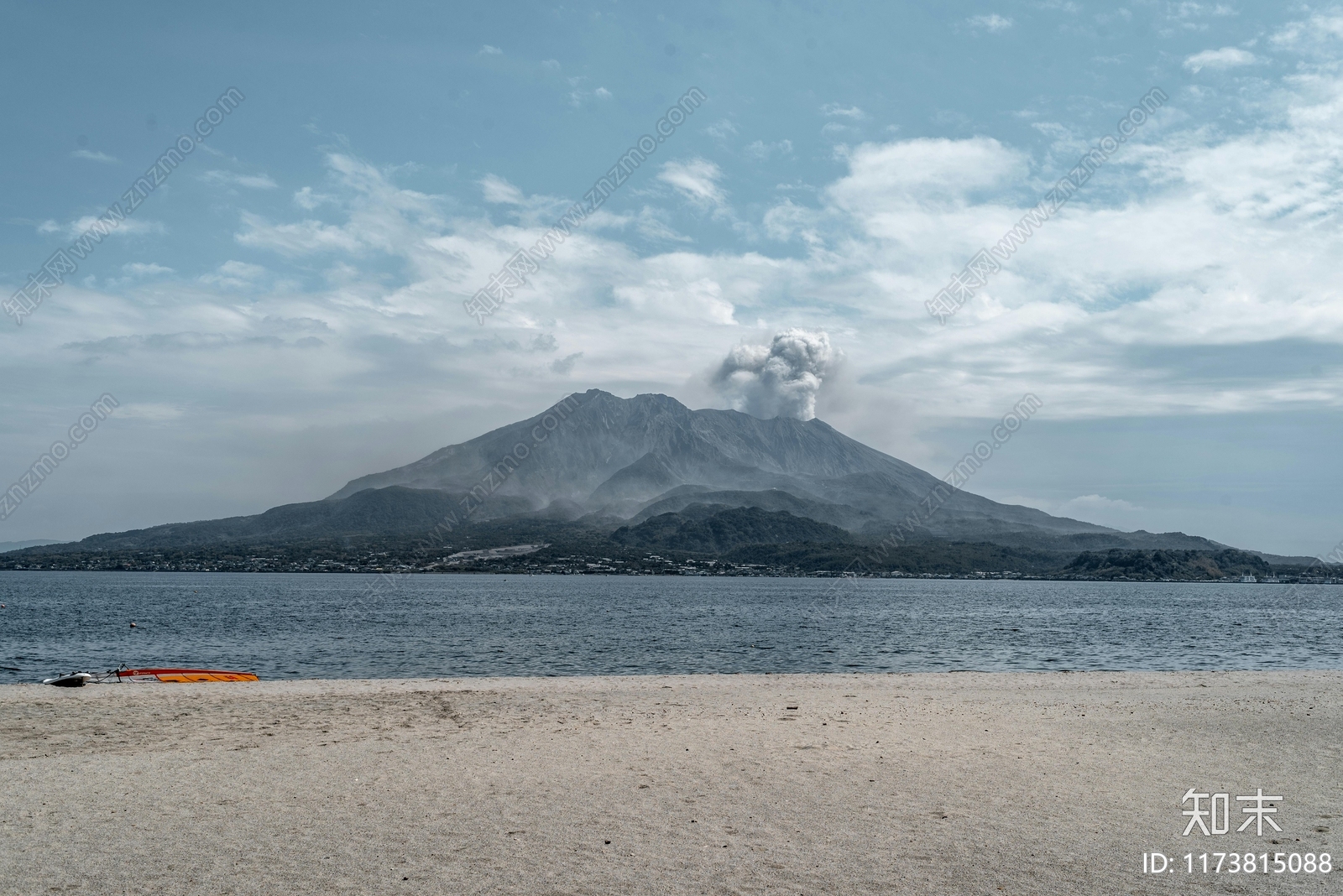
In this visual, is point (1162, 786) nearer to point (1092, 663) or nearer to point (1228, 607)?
point (1092, 663)

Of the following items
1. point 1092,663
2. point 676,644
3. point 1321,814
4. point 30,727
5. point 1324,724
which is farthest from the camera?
point 676,644

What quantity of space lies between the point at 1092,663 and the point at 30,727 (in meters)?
43.3

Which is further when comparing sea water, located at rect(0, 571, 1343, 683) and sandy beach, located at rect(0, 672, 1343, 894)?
sea water, located at rect(0, 571, 1343, 683)

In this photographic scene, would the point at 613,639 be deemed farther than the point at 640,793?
Yes

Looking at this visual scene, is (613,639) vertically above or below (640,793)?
below

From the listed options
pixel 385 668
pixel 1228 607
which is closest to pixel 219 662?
pixel 385 668

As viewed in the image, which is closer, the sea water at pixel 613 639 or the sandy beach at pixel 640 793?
the sandy beach at pixel 640 793

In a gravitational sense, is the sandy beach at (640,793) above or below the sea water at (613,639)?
above

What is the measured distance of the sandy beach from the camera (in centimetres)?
988

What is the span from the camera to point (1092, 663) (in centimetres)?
4381

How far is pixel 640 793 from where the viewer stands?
13.6 metres

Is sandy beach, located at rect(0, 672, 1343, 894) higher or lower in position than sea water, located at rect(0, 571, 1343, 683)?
higher

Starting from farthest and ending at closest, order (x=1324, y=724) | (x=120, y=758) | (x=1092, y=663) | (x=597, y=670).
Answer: (x=1092, y=663)
(x=597, y=670)
(x=1324, y=724)
(x=120, y=758)

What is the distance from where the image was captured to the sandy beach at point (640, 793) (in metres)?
9.88
